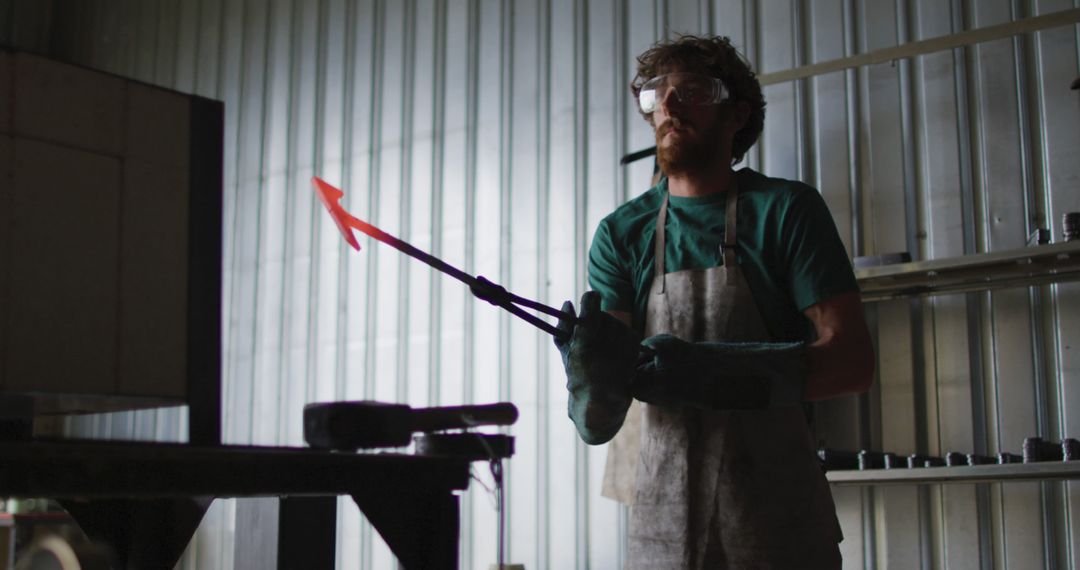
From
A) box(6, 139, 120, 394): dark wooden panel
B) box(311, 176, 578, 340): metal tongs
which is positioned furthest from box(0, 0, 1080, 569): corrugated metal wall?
box(6, 139, 120, 394): dark wooden panel

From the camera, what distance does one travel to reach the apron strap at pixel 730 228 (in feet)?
7.89

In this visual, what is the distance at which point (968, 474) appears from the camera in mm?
3104

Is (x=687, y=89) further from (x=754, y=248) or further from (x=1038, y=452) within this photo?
(x=1038, y=452)

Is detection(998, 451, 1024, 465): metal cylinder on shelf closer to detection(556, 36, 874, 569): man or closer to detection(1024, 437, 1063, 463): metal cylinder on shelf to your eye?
detection(1024, 437, 1063, 463): metal cylinder on shelf

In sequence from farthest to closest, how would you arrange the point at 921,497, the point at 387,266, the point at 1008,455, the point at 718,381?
the point at 387,266 < the point at 921,497 < the point at 1008,455 < the point at 718,381

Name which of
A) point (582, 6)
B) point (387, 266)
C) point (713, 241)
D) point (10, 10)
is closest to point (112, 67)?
point (10, 10)

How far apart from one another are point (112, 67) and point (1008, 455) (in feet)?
18.0

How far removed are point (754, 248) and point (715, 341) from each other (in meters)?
0.22

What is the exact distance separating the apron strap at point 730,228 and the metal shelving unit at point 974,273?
76cm

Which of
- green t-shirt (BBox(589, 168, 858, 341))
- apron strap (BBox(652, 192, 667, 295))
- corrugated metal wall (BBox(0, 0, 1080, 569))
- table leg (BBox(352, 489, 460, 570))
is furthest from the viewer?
corrugated metal wall (BBox(0, 0, 1080, 569))

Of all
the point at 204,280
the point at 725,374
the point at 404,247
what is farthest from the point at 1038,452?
the point at 204,280

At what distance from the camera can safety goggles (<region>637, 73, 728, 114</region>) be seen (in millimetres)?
2539

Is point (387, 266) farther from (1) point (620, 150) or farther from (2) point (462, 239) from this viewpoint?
(1) point (620, 150)

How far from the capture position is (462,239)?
15.9 feet
